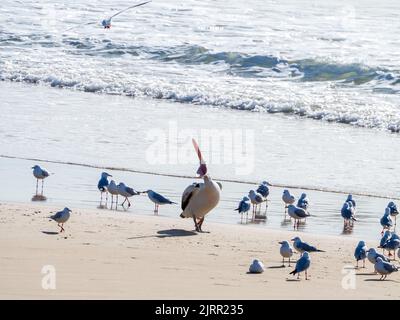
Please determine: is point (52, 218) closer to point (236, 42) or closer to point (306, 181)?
point (306, 181)

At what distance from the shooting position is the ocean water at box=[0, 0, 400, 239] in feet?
56.0

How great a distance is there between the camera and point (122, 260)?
37.1 feet

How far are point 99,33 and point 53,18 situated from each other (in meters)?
3.61

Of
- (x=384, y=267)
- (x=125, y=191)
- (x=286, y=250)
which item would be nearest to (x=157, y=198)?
(x=125, y=191)

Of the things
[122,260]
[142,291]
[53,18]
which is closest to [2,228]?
[122,260]

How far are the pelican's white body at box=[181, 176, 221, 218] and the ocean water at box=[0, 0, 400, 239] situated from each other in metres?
1.02

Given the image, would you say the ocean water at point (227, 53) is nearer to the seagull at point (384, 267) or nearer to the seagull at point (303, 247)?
the seagull at point (303, 247)

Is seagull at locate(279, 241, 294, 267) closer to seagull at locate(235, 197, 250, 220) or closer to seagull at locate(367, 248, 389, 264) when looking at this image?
seagull at locate(367, 248, 389, 264)

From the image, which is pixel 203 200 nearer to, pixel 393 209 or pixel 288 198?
pixel 288 198

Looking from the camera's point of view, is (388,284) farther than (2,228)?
No

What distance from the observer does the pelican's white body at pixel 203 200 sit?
44.4 feet

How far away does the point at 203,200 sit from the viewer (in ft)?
44.4

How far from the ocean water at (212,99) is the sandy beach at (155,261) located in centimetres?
121
